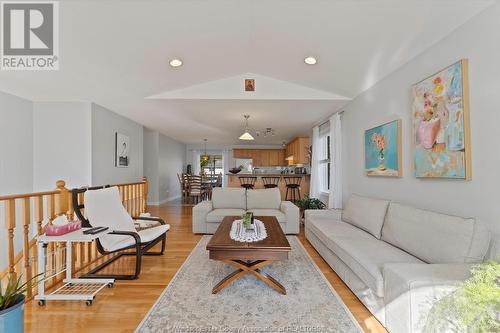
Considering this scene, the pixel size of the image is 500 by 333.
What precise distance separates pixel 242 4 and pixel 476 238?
2.81 m

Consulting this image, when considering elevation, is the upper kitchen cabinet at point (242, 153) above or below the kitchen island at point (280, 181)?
above

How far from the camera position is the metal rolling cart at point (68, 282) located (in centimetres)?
223

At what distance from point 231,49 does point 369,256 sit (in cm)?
289

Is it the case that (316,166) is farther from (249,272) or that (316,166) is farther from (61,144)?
(61,144)

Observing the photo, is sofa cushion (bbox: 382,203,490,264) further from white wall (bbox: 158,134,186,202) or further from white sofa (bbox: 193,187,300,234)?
white wall (bbox: 158,134,186,202)

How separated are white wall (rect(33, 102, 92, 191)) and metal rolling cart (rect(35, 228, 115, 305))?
2453mm

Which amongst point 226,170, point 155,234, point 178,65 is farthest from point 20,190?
point 226,170

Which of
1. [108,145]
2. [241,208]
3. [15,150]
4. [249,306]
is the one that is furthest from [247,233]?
[15,150]

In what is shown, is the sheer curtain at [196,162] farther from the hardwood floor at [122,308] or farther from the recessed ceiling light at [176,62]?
the hardwood floor at [122,308]

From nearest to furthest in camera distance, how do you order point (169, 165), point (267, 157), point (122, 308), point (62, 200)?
point (122, 308) < point (62, 200) < point (169, 165) < point (267, 157)

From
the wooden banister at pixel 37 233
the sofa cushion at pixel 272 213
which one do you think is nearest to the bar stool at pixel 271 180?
the sofa cushion at pixel 272 213

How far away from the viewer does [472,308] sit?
3.97 ft

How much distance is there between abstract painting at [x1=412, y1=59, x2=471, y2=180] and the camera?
210 cm

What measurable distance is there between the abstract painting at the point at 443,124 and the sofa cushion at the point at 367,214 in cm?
58
